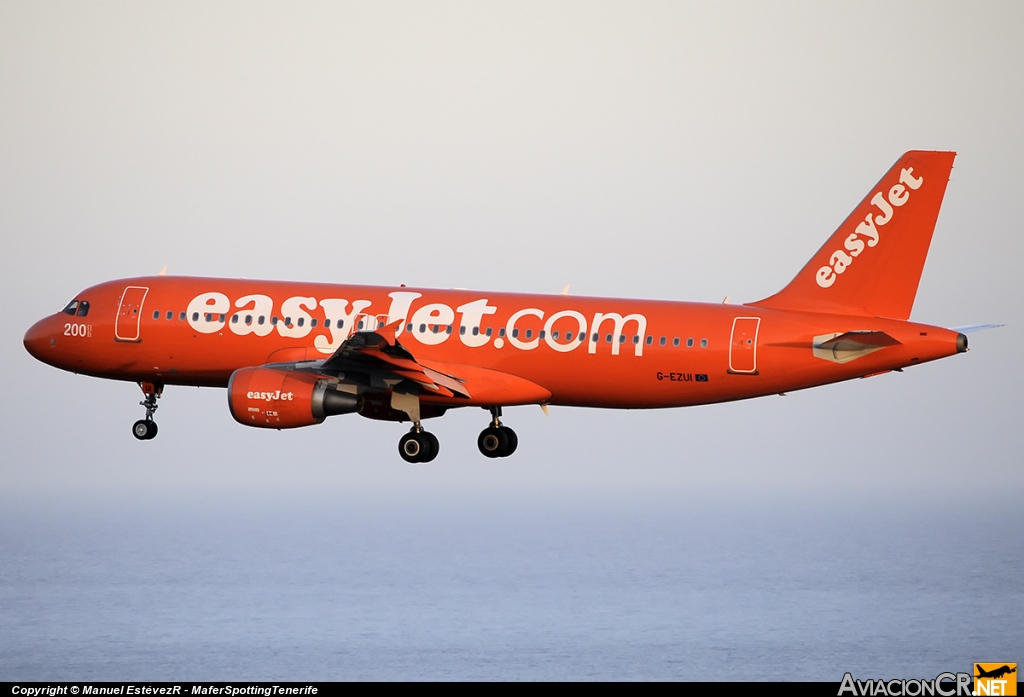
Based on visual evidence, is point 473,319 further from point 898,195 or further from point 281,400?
point 898,195

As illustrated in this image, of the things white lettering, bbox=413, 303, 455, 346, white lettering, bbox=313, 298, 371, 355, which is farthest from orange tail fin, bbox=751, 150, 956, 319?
white lettering, bbox=313, 298, 371, 355

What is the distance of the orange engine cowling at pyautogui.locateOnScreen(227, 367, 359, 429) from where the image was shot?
44000 millimetres

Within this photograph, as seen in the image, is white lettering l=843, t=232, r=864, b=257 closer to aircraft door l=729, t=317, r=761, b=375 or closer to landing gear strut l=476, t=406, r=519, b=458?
aircraft door l=729, t=317, r=761, b=375

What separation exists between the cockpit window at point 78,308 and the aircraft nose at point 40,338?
0.89 metres

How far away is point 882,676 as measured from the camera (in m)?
188

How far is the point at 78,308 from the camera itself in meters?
51.0

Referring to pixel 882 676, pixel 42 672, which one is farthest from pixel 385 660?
pixel 882 676

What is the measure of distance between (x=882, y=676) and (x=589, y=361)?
15487cm

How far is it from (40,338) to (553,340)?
18898 mm

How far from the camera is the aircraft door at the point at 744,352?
44812 mm

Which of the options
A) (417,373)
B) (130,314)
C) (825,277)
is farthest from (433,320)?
(825,277)

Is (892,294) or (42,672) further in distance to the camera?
(42,672)

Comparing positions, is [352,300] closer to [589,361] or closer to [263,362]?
[263,362]

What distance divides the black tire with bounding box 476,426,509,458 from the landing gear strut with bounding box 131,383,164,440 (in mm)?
11703
